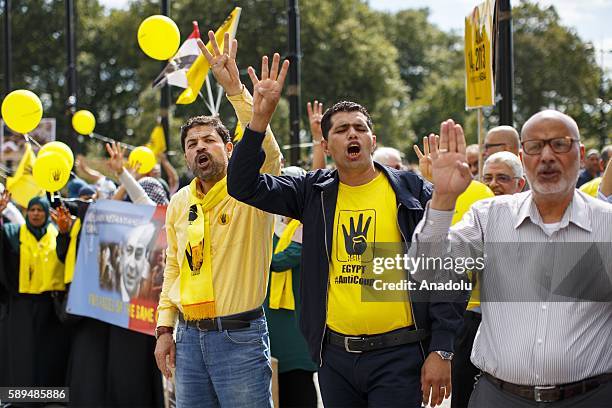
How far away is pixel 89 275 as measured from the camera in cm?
737

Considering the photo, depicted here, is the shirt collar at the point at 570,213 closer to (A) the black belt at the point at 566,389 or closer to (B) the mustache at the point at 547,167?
(B) the mustache at the point at 547,167

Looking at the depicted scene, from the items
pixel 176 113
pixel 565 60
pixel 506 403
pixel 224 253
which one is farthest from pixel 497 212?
pixel 565 60

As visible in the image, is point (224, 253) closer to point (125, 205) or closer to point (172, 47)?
point (125, 205)

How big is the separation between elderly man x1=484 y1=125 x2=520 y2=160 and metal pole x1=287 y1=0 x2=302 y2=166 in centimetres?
570

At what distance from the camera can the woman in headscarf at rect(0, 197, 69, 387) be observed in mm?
7707

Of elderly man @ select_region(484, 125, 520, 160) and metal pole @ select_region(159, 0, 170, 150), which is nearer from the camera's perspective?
elderly man @ select_region(484, 125, 520, 160)

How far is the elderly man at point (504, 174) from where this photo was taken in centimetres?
554

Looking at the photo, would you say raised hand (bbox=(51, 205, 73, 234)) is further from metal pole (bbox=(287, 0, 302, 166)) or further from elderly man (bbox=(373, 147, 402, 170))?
metal pole (bbox=(287, 0, 302, 166))

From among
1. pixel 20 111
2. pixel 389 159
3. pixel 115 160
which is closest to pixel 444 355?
pixel 389 159

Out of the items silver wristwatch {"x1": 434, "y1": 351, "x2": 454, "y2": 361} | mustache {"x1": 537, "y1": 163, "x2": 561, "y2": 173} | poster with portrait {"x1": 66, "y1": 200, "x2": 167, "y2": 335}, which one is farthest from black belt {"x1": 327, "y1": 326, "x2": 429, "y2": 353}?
poster with portrait {"x1": 66, "y1": 200, "x2": 167, "y2": 335}

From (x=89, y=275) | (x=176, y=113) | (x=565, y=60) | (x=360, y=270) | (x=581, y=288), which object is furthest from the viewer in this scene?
(x=565, y=60)

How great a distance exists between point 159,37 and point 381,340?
458cm

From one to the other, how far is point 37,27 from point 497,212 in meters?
40.8

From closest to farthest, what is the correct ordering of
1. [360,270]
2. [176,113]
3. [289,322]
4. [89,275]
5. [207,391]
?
[360,270]
[207,391]
[289,322]
[89,275]
[176,113]
